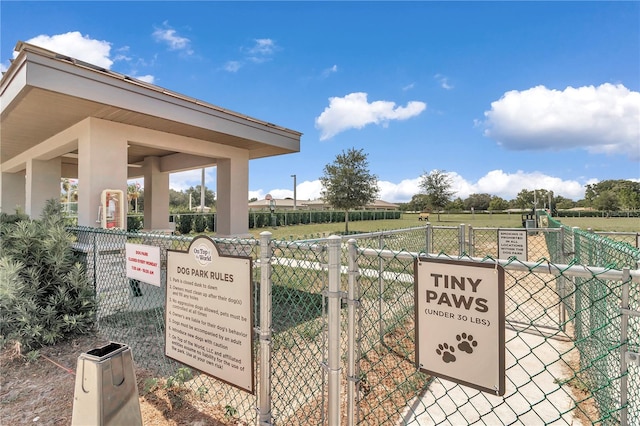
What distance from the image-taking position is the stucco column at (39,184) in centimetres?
995

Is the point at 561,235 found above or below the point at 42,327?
above

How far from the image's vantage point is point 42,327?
3994 mm

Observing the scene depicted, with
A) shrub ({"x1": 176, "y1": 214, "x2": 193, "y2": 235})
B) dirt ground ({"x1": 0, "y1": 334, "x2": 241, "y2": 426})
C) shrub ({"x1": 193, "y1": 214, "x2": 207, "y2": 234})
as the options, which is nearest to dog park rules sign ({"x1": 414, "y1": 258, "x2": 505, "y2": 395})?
dirt ground ({"x1": 0, "y1": 334, "x2": 241, "y2": 426})

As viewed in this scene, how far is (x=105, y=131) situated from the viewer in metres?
6.57

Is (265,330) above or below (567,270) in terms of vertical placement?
below

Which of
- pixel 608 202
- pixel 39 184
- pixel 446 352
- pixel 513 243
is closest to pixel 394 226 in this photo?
pixel 513 243

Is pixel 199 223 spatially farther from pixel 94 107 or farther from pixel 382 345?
pixel 382 345

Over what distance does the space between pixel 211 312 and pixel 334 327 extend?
966 millimetres

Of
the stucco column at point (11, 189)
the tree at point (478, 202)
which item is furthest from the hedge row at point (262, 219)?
the tree at point (478, 202)

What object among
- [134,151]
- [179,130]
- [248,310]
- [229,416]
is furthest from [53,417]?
[134,151]

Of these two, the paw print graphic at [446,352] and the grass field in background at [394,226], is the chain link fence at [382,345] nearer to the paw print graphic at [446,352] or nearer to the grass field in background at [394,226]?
the paw print graphic at [446,352]

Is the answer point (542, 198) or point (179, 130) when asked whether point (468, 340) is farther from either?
point (542, 198)

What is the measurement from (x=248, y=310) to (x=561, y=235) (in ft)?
15.7

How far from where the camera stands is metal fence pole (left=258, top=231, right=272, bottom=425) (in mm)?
2166
